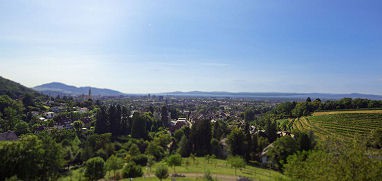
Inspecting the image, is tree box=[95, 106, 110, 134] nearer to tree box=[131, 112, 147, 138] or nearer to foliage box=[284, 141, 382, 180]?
tree box=[131, 112, 147, 138]

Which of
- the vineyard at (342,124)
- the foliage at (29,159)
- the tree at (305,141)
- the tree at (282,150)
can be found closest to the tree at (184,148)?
the tree at (282,150)

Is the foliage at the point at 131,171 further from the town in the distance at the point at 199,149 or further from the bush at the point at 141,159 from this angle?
the bush at the point at 141,159

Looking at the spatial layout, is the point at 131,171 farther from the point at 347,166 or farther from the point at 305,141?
the point at 305,141

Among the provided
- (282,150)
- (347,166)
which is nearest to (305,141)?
(282,150)

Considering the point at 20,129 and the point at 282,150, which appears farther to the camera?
the point at 20,129

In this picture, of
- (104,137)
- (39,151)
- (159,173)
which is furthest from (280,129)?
(39,151)

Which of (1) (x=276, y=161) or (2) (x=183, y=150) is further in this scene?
(2) (x=183, y=150)

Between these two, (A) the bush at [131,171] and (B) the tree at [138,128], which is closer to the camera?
(A) the bush at [131,171]

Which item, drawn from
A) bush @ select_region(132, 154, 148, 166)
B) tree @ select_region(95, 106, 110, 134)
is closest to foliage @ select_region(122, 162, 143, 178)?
bush @ select_region(132, 154, 148, 166)

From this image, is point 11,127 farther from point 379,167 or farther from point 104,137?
point 379,167
